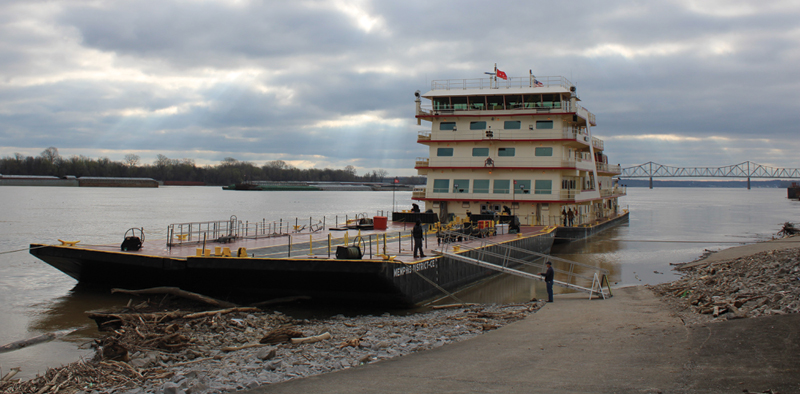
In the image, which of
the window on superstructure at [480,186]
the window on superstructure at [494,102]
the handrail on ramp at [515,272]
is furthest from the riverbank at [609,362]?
the window on superstructure at [494,102]

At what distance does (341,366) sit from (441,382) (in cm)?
236

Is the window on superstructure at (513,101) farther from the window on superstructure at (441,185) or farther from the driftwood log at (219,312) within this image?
the driftwood log at (219,312)

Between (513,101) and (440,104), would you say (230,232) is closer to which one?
(440,104)

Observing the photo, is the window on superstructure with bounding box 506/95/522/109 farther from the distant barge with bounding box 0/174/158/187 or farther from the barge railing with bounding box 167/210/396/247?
the distant barge with bounding box 0/174/158/187

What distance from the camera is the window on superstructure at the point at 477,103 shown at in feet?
111

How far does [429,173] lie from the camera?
35156 mm

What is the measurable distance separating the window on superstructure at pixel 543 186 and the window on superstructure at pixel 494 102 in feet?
18.0

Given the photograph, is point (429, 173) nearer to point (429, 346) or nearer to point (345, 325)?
point (345, 325)

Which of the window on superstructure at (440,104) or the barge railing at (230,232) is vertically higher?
the window on superstructure at (440,104)

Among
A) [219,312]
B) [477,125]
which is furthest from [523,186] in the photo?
[219,312]

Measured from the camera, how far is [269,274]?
16.0 meters

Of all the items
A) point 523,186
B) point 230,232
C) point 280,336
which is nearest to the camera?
point 280,336

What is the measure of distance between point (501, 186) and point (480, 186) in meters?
1.36

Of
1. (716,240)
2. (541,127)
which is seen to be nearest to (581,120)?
(541,127)
